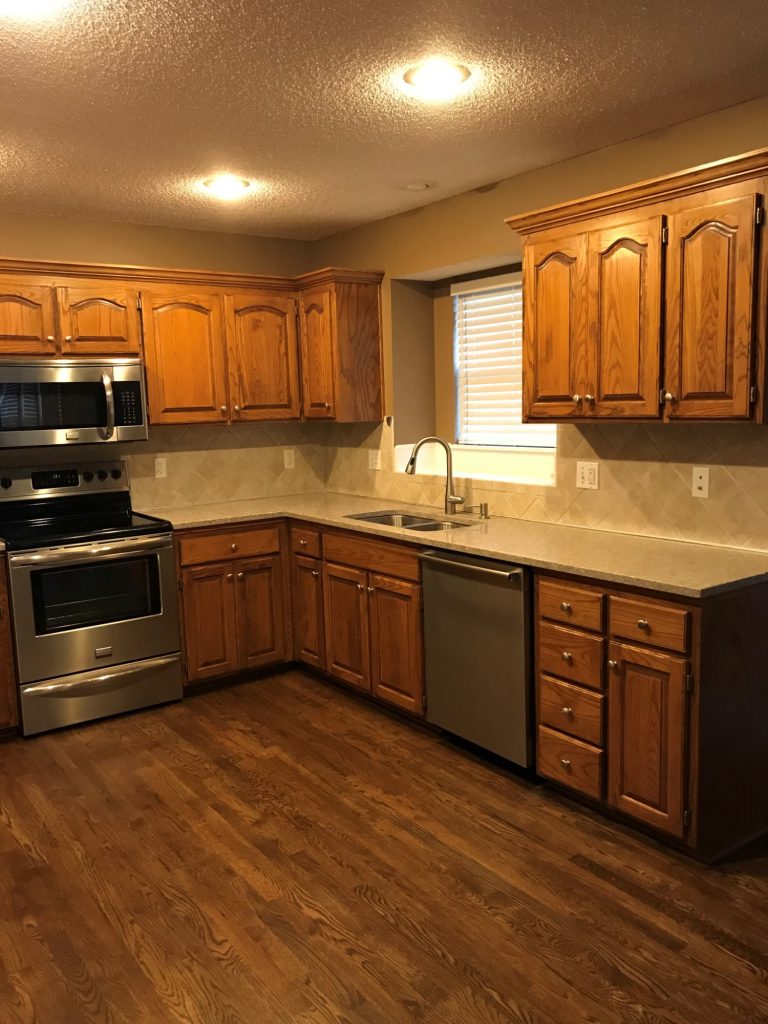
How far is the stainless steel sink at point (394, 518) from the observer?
4090mm

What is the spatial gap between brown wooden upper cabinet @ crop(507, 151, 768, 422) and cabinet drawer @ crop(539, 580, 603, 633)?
640 millimetres

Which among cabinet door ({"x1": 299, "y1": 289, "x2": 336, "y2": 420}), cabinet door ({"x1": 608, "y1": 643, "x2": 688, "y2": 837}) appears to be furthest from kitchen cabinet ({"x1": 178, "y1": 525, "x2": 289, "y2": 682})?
cabinet door ({"x1": 608, "y1": 643, "x2": 688, "y2": 837})

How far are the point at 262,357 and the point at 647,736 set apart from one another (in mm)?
2927

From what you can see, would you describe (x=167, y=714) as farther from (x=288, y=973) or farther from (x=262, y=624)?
(x=288, y=973)

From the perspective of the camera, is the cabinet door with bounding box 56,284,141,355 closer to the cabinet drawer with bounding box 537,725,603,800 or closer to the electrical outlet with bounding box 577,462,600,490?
the electrical outlet with bounding box 577,462,600,490

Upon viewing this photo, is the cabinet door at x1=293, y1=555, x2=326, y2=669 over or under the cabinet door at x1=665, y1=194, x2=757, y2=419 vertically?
under

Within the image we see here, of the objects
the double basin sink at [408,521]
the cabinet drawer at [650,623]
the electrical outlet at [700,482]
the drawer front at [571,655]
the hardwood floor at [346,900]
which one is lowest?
the hardwood floor at [346,900]

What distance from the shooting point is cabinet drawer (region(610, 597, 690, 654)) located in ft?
8.10

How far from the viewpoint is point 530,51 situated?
93.4 inches

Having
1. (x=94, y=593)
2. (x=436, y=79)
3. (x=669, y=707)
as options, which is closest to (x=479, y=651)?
(x=669, y=707)

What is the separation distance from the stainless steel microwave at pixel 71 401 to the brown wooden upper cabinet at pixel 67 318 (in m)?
0.08

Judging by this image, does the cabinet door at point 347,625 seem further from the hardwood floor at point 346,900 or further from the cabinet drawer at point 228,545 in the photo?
the hardwood floor at point 346,900

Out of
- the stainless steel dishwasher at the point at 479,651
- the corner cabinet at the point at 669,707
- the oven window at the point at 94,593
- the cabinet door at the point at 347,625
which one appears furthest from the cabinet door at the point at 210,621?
the corner cabinet at the point at 669,707

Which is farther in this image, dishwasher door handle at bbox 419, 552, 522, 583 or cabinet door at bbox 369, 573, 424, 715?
cabinet door at bbox 369, 573, 424, 715
